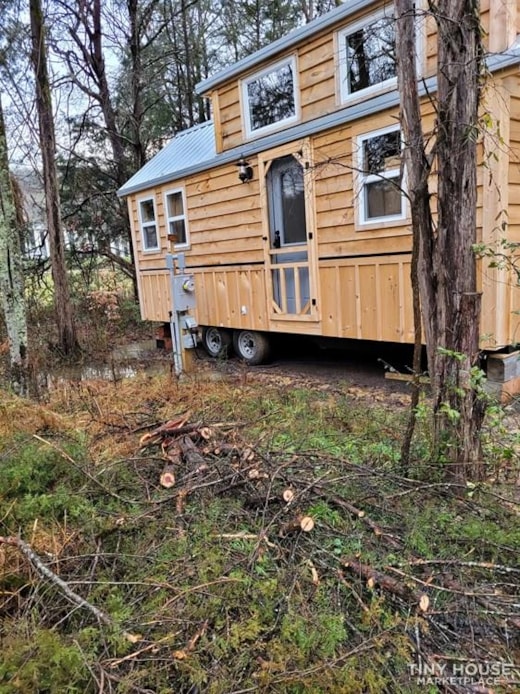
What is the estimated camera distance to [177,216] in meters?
8.73

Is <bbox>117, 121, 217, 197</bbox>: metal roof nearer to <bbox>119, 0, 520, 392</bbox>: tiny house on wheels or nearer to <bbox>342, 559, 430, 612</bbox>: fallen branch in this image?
<bbox>119, 0, 520, 392</bbox>: tiny house on wheels

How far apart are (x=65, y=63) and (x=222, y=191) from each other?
299 inches

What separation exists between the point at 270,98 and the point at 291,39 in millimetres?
833

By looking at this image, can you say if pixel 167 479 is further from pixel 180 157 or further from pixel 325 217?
pixel 180 157

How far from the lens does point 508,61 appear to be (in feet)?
14.1

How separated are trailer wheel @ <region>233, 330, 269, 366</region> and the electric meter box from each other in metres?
1.30

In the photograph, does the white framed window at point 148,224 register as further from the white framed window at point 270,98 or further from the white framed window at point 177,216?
the white framed window at point 270,98

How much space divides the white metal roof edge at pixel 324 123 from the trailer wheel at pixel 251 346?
2.66 meters

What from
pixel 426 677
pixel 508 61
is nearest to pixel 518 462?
pixel 426 677

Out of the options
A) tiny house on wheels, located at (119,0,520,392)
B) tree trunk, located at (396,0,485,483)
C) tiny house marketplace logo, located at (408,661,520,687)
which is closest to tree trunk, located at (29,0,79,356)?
tiny house on wheels, located at (119,0,520,392)

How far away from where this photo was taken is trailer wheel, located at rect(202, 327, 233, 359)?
834 centimetres

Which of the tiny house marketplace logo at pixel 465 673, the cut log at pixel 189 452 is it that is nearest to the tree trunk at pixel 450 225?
the tiny house marketplace logo at pixel 465 673

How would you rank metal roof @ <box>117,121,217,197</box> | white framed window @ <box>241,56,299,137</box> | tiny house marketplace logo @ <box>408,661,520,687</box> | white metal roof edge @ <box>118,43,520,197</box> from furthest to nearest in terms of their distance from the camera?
metal roof @ <box>117,121,217,197</box> < white framed window @ <box>241,56,299,137</box> < white metal roof edge @ <box>118,43,520,197</box> < tiny house marketplace logo @ <box>408,661,520,687</box>

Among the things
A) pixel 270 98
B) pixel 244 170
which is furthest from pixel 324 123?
pixel 244 170
